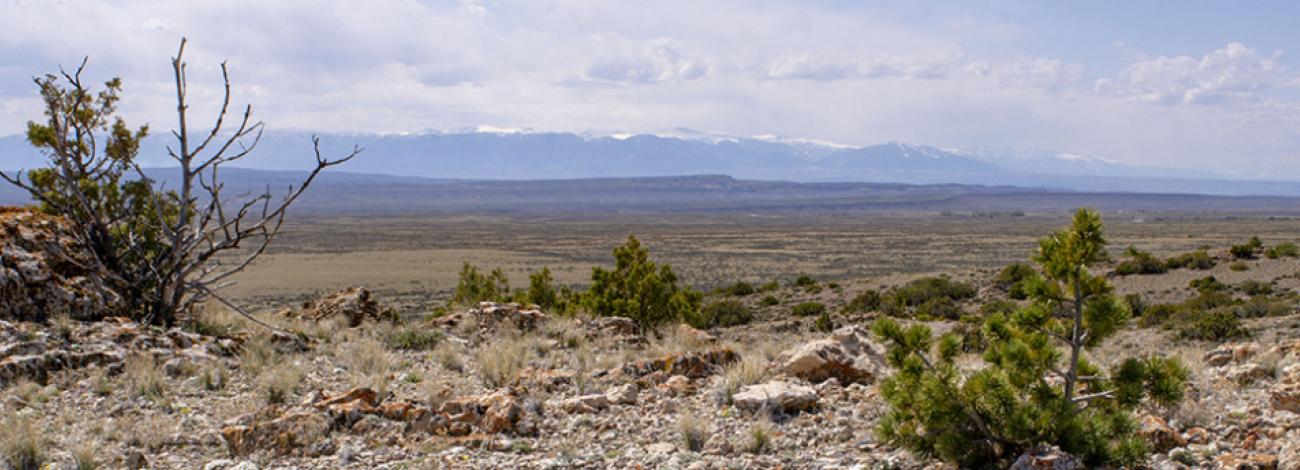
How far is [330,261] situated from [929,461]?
6166 centimetres

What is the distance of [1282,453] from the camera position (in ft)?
16.5

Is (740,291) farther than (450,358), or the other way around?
(740,291)

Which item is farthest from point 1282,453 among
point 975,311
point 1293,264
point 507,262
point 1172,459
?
point 507,262

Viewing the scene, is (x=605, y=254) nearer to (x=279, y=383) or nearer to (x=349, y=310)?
(x=349, y=310)

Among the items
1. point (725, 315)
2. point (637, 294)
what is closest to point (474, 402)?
point (637, 294)

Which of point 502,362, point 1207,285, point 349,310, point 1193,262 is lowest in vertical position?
point 1207,285

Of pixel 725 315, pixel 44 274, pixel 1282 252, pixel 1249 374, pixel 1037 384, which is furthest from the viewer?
pixel 1282 252

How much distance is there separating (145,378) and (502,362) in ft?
10.1

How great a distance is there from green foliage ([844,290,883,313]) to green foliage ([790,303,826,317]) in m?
0.80

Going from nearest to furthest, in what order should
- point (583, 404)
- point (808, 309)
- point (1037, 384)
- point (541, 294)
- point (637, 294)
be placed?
point (1037, 384) < point (583, 404) < point (637, 294) < point (541, 294) < point (808, 309)

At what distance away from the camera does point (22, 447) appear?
5473mm

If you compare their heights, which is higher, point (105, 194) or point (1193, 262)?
point (105, 194)

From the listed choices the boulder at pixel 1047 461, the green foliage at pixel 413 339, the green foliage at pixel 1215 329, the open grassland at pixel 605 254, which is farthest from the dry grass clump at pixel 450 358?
the open grassland at pixel 605 254

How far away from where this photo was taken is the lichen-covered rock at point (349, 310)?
1251 centimetres
